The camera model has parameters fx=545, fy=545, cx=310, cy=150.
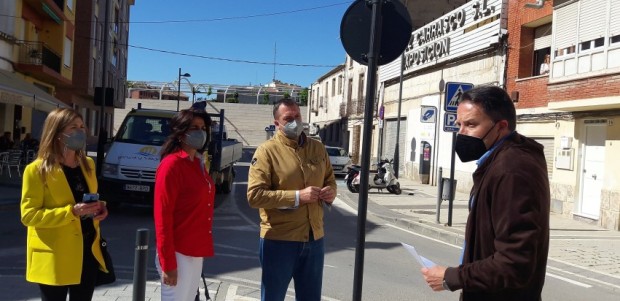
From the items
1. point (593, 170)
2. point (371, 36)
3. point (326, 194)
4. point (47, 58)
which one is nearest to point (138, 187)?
point (326, 194)

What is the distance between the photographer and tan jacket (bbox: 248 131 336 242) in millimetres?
3621

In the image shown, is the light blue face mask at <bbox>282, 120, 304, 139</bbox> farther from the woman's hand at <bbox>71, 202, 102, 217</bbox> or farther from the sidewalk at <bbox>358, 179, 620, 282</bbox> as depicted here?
the sidewalk at <bbox>358, 179, 620, 282</bbox>

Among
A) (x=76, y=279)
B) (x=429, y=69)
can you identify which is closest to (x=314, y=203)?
(x=76, y=279)

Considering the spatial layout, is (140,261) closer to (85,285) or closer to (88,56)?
(85,285)

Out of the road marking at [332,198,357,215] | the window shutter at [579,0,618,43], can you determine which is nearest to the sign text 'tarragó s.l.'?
the window shutter at [579,0,618,43]

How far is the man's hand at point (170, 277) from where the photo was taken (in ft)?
11.2

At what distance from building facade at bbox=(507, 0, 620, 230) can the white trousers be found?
1060cm

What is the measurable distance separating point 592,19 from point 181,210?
39.1ft

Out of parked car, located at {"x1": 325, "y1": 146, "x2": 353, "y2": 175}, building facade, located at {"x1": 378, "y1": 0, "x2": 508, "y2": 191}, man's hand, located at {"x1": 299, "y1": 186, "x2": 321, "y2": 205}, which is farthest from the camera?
parked car, located at {"x1": 325, "y1": 146, "x2": 353, "y2": 175}

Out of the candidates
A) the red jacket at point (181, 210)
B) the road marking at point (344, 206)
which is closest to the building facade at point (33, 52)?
the road marking at point (344, 206)

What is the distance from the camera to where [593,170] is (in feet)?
43.4

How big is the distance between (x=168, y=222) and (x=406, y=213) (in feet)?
35.5

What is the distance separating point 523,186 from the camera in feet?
7.00

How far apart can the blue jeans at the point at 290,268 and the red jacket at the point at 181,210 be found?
41 centimetres
